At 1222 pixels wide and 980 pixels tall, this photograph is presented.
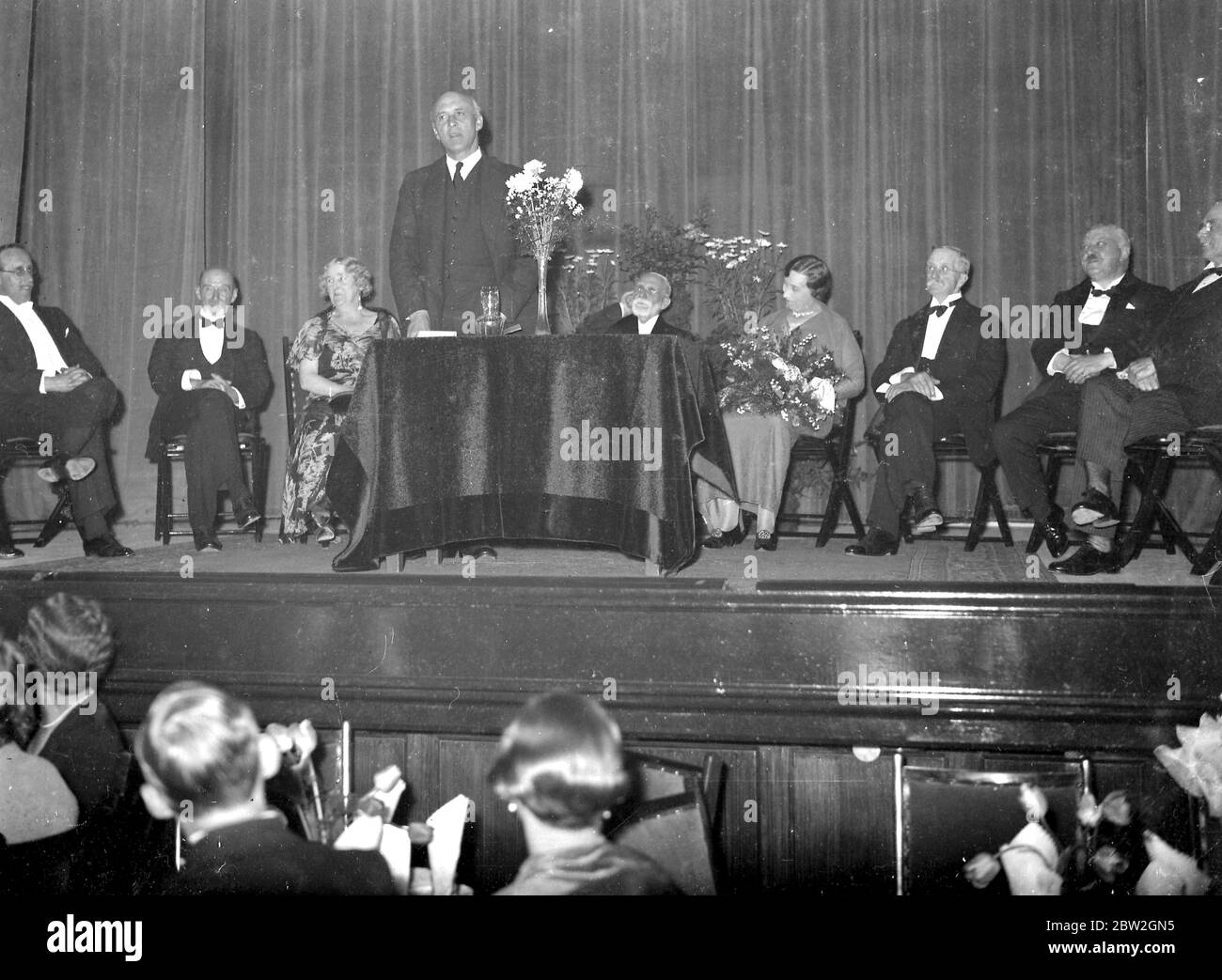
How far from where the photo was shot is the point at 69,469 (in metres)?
4.45

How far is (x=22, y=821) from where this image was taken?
94.7 inches

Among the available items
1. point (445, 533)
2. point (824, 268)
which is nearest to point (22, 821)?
point (445, 533)

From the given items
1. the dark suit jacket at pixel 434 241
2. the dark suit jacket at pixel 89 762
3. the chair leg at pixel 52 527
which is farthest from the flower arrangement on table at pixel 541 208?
the chair leg at pixel 52 527

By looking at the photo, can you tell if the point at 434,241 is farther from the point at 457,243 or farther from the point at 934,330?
the point at 934,330

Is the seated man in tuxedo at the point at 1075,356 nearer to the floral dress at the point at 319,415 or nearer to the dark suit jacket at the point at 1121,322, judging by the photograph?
the dark suit jacket at the point at 1121,322

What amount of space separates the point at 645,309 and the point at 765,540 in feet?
3.74

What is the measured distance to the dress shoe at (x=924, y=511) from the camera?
4332 millimetres

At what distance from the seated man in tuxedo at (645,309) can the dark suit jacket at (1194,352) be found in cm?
183

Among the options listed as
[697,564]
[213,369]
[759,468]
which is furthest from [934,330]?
[213,369]

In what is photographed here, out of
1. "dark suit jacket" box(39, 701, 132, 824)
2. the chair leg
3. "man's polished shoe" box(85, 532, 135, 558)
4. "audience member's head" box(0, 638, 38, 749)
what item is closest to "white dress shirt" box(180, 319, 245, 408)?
the chair leg

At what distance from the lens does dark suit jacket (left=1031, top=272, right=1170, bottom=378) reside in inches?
180

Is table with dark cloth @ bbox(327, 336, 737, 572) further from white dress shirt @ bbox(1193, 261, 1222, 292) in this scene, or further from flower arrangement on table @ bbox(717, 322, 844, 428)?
white dress shirt @ bbox(1193, 261, 1222, 292)

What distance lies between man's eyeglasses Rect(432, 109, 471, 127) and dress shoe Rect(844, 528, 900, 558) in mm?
2222
